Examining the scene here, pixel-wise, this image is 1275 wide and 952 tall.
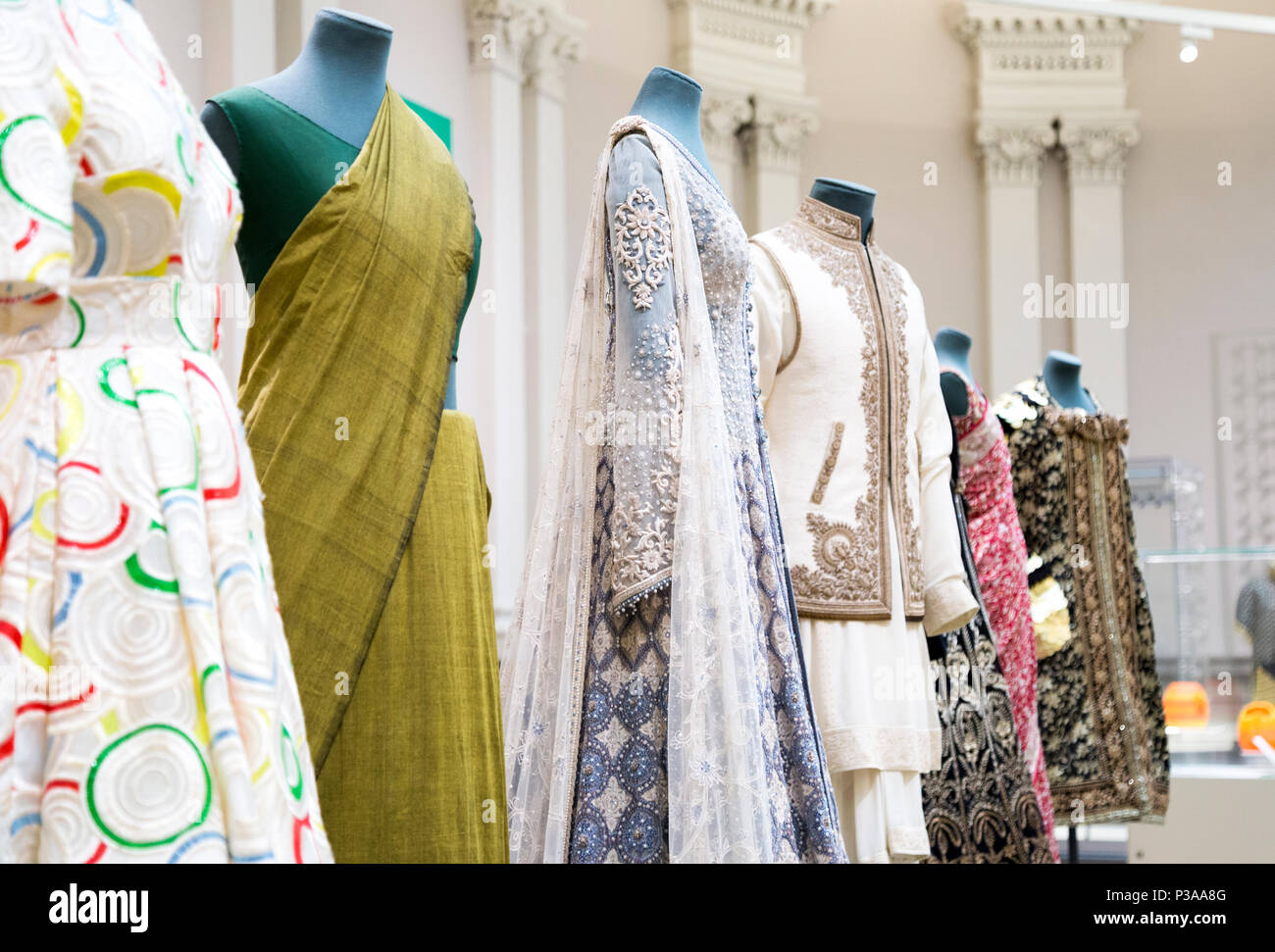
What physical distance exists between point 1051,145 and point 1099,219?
1.52 ft

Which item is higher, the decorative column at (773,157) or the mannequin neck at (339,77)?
the decorative column at (773,157)

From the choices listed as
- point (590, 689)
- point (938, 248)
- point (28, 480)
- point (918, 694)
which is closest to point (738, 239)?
point (590, 689)

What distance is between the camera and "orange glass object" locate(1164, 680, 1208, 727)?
4289 millimetres

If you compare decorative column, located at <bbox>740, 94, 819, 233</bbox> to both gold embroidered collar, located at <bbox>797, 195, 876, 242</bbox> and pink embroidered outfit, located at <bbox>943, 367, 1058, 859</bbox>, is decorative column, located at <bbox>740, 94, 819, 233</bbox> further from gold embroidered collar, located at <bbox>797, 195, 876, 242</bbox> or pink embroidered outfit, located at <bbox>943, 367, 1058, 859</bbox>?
gold embroidered collar, located at <bbox>797, 195, 876, 242</bbox>

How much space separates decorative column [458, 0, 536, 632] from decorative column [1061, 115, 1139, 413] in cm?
329

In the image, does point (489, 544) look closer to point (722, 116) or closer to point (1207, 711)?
point (1207, 711)

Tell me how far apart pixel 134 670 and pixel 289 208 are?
2.45 ft

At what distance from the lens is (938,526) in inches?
108

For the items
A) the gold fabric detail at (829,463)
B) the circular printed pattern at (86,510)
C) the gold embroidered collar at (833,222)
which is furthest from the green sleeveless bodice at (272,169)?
the gold embroidered collar at (833,222)

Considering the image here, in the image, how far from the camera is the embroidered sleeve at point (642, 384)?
1.92 m

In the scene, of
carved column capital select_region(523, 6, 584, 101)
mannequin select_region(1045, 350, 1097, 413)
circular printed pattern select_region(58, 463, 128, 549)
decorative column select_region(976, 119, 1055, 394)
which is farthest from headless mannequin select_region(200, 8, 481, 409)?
decorative column select_region(976, 119, 1055, 394)

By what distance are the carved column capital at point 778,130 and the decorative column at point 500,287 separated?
157cm

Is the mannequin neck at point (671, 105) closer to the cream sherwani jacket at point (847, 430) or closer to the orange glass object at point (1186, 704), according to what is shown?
the cream sherwani jacket at point (847, 430)

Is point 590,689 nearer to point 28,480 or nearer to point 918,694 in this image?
point 918,694
